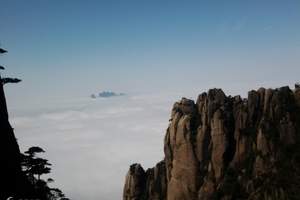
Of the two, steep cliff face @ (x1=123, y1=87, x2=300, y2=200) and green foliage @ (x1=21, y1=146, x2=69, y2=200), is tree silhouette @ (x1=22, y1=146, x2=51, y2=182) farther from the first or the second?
steep cliff face @ (x1=123, y1=87, x2=300, y2=200)

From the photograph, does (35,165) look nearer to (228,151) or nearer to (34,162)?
(34,162)

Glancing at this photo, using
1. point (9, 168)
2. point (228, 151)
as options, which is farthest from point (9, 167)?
point (228, 151)

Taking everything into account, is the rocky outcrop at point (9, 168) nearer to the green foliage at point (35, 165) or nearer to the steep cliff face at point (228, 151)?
the green foliage at point (35, 165)

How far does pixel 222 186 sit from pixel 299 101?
32.2m

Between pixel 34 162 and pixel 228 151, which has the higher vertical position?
pixel 228 151

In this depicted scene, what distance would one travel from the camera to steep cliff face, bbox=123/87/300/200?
134000mm

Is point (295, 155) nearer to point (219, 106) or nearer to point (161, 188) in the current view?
point (219, 106)

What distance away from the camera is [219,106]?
149750 millimetres

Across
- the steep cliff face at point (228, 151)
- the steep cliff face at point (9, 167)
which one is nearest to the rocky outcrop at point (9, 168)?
the steep cliff face at point (9, 167)

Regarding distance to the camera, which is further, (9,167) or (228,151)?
(228,151)

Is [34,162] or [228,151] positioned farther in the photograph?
[228,151]

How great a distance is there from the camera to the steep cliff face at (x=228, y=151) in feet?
440

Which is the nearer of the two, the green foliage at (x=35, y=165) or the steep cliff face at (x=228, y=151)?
the green foliage at (x=35, y=165)

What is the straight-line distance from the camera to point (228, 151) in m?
147
